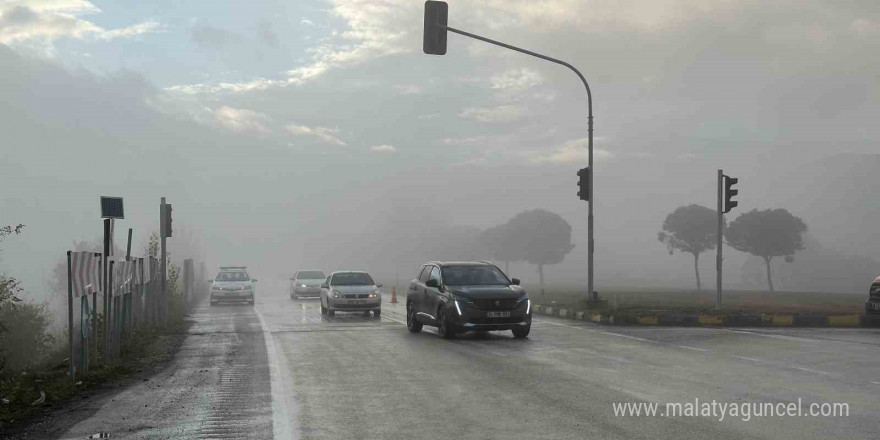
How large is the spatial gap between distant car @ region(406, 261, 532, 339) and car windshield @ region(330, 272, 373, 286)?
28.0 ft

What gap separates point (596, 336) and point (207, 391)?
10042 mm

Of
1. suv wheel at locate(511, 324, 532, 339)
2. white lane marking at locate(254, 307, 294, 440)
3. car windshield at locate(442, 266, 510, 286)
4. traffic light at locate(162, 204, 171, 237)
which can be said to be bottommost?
suv wheel at locate(511, 324, 532, 339)

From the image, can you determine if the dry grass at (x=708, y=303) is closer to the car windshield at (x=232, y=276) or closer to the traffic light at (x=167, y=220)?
the traffic light at (x=167, y=220)

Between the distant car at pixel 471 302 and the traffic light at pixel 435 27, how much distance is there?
5121 millimetres

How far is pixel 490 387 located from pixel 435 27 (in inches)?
450

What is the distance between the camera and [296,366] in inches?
500

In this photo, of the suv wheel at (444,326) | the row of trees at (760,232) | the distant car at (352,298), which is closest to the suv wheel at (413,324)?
the suv wheel at (444,326)

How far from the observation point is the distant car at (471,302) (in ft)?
57.4

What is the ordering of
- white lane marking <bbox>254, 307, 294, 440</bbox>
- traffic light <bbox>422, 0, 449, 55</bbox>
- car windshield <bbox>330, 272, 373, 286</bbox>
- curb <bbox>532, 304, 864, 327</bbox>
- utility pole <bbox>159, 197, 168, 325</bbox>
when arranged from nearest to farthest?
white lane marking <bbox>254, 307, 294, 440</bbox>
traffic light <bbox>422, 0, 449, 55</bbox>
curb <bbox>532, 304, 864, 327</bbox>
utility pole <bbox>159, 197, 168, 325</bbox>
car windshield <bbox>330, 272, 373, 286</bbox>

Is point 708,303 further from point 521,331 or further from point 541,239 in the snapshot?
point 541,239

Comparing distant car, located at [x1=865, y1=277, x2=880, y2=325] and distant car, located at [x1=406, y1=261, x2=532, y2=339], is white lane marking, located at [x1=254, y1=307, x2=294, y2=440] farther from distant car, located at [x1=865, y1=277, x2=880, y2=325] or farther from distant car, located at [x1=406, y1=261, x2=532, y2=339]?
distant car, located at [x1=865, y1=277, x2=880, y2=325]

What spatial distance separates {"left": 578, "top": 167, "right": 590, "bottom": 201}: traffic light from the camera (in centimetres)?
2609

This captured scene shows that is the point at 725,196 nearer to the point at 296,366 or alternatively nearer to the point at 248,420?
the point at 296,366

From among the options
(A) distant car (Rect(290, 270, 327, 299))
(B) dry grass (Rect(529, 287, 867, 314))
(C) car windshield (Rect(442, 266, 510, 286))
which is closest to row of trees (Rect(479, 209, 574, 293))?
(B) dry grass (Rect(529, 287, 867, 314))
